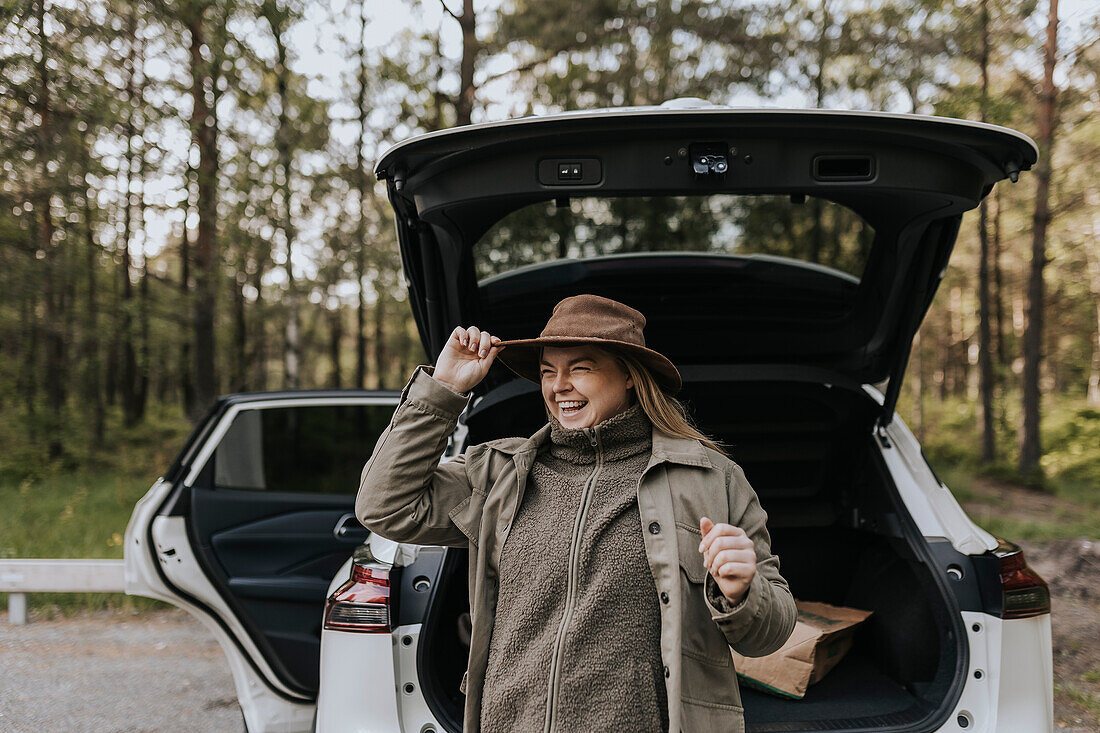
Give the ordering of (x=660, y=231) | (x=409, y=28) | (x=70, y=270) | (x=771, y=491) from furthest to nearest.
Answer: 1. (x=409, y=28)
2. (x=70, y=270)
3. (x=660, y=231)
4. (x=771, y=491)

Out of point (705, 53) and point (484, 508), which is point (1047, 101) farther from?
point (484, 508)

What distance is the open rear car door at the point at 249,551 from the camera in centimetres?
326

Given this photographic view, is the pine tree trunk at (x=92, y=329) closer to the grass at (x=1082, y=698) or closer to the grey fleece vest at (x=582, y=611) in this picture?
the grey fleece vest at (x=582, y=611)

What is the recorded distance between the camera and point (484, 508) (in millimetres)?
1776

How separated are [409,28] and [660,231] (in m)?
10.9

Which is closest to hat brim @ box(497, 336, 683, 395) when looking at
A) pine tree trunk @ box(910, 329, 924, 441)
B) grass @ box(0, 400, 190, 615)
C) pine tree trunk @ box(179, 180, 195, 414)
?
grass @ box(0, 400, 190, 615)

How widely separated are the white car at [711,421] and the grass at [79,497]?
10.0 feet

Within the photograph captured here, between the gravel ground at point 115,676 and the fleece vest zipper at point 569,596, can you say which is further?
the gravel ground at point 115,676

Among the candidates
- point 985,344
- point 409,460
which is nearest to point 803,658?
point 409,460

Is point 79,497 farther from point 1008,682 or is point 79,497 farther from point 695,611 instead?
point 1008,682

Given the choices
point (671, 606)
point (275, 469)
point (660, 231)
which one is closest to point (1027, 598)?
point (671, 606)

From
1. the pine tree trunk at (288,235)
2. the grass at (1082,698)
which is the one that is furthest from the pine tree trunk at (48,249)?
the grass at (1082,698)

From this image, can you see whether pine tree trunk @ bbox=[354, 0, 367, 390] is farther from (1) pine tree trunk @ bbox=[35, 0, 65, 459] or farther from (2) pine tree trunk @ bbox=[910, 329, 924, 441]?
(2) pine tree trunk @ bbox=[910, 329, 924, 441]

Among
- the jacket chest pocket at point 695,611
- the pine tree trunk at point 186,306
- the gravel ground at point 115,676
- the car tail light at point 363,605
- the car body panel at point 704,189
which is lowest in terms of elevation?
the gravel ground at point 115,676
